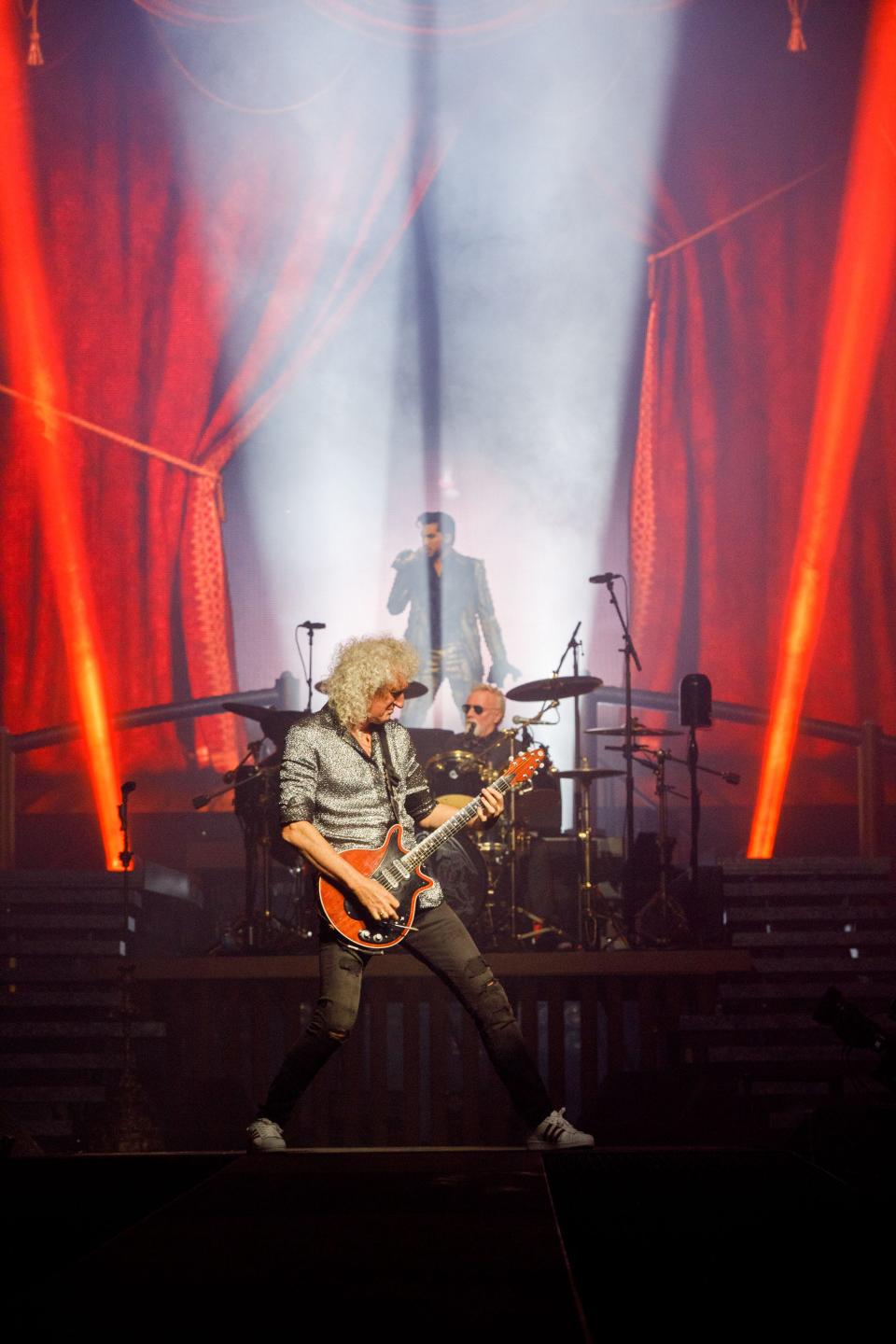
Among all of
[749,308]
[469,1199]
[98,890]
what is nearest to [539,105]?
[749,308]

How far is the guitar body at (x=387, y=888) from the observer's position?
4332 millimetres

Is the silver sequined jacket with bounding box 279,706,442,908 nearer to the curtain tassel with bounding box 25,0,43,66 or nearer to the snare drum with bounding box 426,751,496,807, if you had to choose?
the snare drum with bounding box 426,751,496,807

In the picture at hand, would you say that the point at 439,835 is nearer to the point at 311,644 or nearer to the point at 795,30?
the point at 311,644

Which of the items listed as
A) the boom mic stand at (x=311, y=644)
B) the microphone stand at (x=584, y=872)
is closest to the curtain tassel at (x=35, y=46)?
the boom mic stand at (x=311, y=644)

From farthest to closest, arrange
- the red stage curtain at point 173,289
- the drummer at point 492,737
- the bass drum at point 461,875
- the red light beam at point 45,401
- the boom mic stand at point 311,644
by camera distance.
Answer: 1. the red stage curtain at point 173,289
2. the red light beam at point 45,401
3. the boom mic stand at point 311,644
4. the drummer at point 492,737
5. the bass drum at point 461,875

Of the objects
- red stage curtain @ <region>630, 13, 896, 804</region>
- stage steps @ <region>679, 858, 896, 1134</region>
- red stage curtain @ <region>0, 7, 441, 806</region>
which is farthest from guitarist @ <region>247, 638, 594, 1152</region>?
red stage curtain @ <region>630, 13, 896, 804</region>

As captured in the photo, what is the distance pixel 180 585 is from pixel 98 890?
10.5ft

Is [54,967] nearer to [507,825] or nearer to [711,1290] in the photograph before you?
[507,825]

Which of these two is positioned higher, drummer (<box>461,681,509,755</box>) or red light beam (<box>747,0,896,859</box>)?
red light beam (<box>747,0,896,859</box>)

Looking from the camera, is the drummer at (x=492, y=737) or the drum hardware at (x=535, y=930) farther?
the drummer at (x=492, y=737)

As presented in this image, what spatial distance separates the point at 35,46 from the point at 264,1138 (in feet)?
29.2

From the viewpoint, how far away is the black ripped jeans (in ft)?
14.1

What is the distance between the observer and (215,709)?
10039 millimetres

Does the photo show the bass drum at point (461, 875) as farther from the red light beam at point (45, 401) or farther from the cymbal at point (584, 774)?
the red light beam at point (45, 401)
